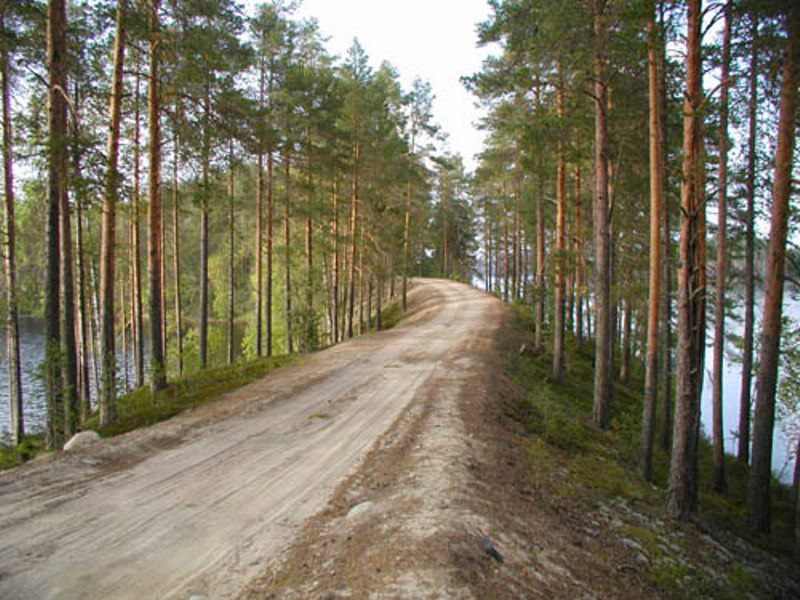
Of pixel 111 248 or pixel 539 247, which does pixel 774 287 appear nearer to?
pixel 539 247

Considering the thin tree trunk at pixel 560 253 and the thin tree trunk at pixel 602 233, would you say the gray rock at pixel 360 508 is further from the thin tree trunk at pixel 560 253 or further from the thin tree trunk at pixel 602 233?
the thin tree trunk at pixel 560 253

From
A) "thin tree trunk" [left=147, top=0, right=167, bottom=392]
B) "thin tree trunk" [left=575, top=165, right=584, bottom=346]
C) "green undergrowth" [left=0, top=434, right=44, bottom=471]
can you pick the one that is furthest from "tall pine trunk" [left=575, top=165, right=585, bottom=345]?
"green undergrowth" [left=0, top=434, right=44, bottom=471]

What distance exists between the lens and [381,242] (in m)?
24.6

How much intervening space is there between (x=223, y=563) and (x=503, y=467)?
400 centimetres

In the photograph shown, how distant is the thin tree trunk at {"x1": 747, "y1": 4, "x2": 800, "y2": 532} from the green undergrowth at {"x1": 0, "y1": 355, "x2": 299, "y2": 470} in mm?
11452

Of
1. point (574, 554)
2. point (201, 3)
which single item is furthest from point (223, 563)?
point (201, 3)

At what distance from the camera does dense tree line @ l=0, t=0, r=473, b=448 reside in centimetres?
812

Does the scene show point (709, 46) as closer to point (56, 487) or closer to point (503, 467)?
point (503, 467)

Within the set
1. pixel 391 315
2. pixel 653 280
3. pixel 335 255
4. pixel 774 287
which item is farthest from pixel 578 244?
pixel 391 315

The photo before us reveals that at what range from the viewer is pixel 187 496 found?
5152 millimetres

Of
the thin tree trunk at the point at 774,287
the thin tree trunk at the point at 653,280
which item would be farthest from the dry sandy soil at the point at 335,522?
the thin tree trunk at the point at 774,287

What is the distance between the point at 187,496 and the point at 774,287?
35.1 ft

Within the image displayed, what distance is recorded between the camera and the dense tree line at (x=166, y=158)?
8.12 meters

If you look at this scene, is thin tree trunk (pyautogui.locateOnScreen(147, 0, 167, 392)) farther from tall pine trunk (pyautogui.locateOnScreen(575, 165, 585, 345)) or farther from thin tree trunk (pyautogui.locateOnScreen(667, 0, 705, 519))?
tall pine trunk (pyautogui.locateOnScreen(575, 165, 585, 345))
